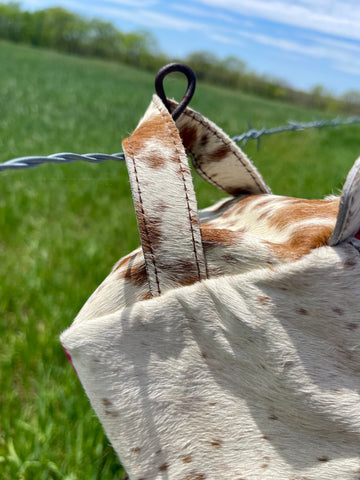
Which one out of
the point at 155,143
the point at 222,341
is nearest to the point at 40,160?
the point at 155,143

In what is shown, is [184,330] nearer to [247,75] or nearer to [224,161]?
[224,161]

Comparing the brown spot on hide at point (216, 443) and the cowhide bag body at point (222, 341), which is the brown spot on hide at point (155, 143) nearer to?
the cowhide bag body at point (222, 341)

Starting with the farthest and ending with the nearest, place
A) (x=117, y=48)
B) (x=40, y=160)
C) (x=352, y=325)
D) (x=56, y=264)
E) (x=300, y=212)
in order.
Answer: (x=117, y=48)
(x=56, y=264)
(x=40, y=160)
(x=300, y=212)
(x=352, y=325)

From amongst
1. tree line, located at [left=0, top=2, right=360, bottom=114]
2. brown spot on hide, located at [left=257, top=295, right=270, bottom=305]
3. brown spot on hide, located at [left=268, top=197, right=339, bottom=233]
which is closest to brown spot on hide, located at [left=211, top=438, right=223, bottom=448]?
brown spot on hide, located at [left=257, top=295, right=270, bottom=305]

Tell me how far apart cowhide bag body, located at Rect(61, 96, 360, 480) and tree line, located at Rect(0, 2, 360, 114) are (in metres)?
39.9

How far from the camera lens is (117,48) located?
54344 millimetres

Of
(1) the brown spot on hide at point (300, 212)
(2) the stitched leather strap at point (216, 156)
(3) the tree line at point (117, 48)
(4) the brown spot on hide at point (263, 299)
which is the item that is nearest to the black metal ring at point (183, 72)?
(2) the stitched leather strap at point (216, 156)

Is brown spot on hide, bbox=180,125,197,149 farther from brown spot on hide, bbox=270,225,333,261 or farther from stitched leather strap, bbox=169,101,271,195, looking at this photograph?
brown spot on hide, bbox=270,225,333,261

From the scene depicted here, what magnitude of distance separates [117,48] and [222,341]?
60.2 meters

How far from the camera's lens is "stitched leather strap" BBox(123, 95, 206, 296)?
2.03 ft

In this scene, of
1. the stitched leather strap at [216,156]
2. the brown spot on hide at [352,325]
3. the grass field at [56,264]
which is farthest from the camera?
the grass field at [56,264]

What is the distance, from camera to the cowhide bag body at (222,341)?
594 millimetres

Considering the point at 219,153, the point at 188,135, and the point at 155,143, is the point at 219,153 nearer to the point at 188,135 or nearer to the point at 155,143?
the point at 188,135

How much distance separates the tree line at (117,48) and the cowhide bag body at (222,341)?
131 ft
